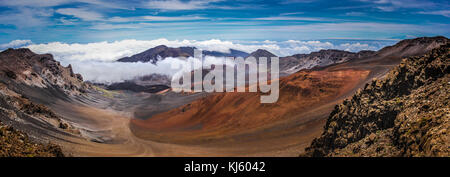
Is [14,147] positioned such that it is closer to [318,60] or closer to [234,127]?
[234,127]

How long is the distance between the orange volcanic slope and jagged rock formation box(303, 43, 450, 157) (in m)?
19.7

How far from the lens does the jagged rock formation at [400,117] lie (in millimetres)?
11164

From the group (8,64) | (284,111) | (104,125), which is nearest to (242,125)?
(284,111)

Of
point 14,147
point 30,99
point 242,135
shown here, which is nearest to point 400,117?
point 14,147

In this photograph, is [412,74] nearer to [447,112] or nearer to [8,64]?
[447,112]

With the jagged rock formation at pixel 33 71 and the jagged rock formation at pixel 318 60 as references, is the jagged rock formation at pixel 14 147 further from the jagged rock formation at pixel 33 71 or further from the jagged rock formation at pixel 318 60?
the jagged rock formation at pixel 318 60

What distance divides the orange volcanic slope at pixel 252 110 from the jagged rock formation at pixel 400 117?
19.7m

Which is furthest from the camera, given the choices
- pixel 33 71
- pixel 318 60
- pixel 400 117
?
pixel 318 60

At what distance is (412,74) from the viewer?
17547 mm

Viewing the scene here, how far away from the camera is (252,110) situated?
4591cm

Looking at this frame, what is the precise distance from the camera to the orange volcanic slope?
136 ft

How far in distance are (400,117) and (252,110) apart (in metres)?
32.3

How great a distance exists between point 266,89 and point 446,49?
3701 centimetres
